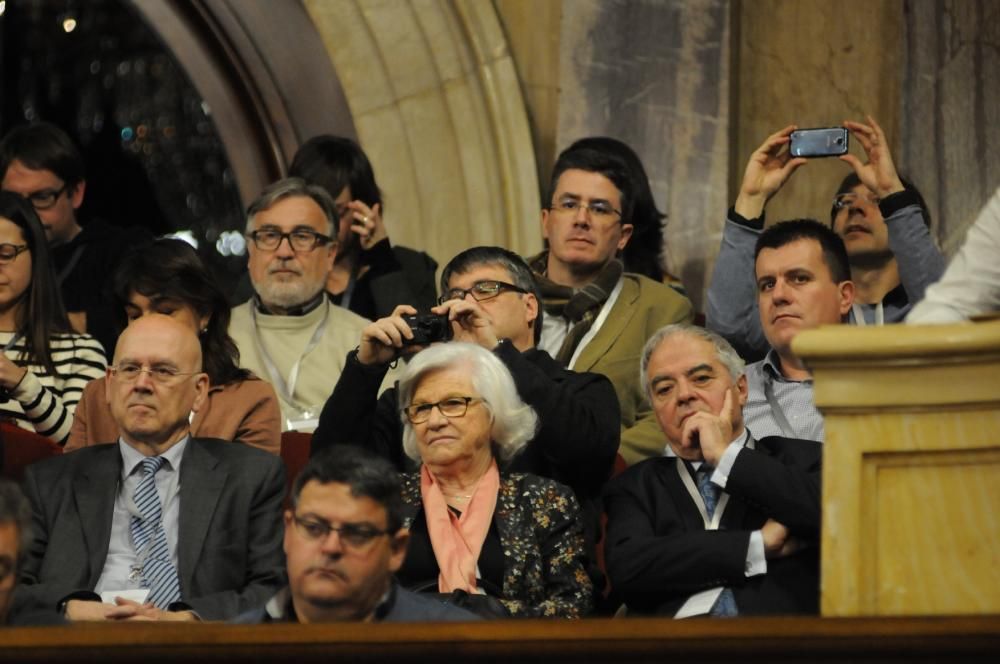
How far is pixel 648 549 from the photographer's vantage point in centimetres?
462

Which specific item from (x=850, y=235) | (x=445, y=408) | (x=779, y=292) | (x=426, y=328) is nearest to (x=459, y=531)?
(x=445, y=408)

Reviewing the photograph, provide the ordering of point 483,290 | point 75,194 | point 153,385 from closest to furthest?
1. point 153,385
2. point 483,290
3. point 75,194

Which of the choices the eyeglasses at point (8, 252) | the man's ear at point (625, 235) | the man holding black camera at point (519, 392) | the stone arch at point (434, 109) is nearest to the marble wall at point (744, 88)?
the stone arch at point (434, 109)

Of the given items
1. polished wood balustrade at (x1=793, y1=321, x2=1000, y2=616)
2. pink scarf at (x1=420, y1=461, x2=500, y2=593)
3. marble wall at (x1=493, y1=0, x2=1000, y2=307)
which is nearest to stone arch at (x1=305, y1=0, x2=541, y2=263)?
marble wall at (x1=493, y1=0, x2=1000, y2=307)

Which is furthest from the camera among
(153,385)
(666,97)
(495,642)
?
(666,97)

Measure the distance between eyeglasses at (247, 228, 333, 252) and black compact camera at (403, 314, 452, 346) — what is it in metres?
0.74

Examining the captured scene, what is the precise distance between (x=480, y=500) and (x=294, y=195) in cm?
129

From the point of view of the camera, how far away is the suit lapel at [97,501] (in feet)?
15.4

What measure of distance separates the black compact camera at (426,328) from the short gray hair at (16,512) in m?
1.08

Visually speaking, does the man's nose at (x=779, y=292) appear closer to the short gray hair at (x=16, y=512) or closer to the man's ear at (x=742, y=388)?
Result: the man's ear at (x=742, y=388)

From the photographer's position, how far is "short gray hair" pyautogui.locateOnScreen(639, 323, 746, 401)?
4.88 metres

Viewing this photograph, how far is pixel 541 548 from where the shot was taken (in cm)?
468

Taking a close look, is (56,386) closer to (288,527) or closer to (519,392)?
(519,392)

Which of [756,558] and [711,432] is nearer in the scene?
[756,558]
